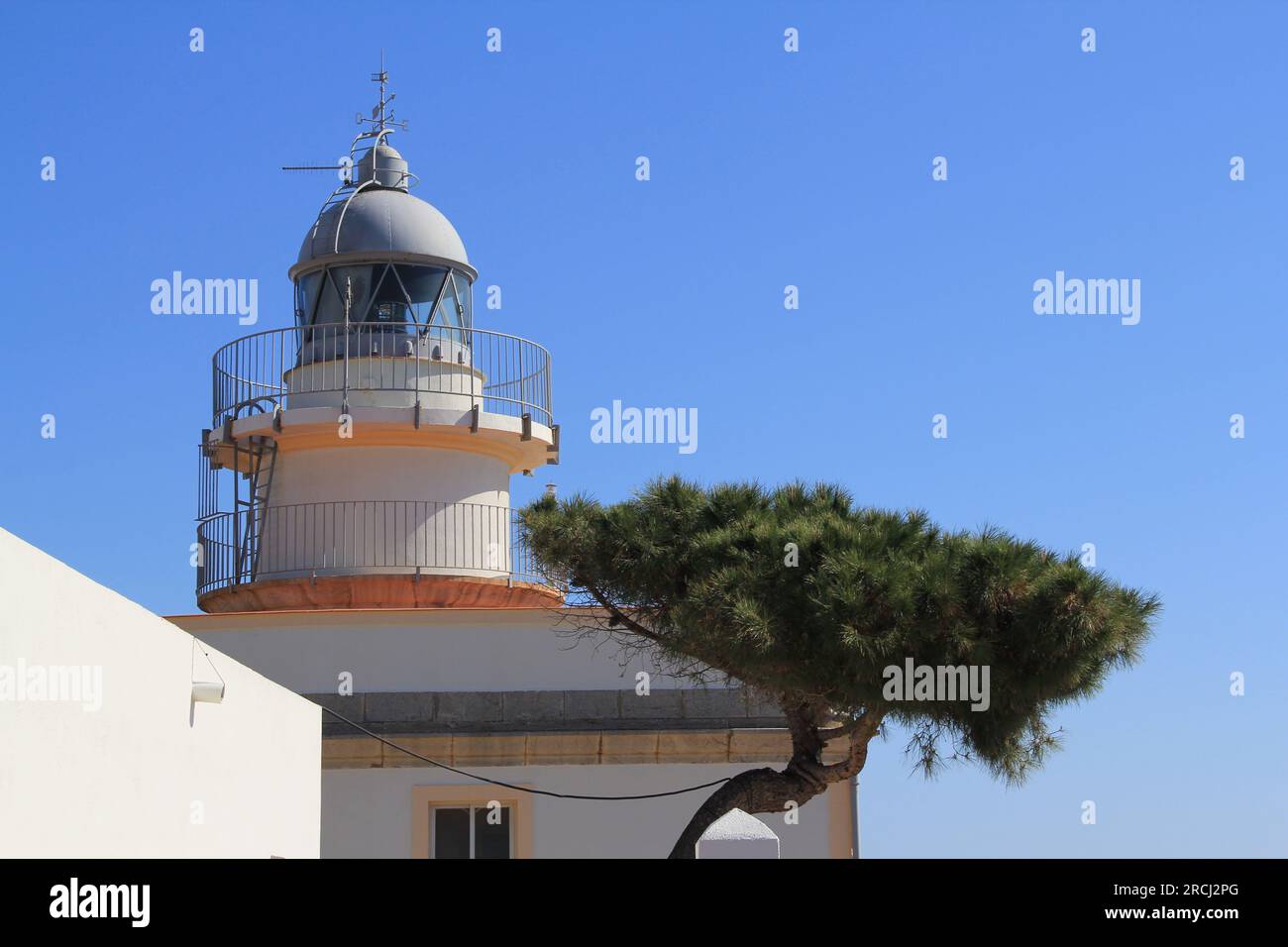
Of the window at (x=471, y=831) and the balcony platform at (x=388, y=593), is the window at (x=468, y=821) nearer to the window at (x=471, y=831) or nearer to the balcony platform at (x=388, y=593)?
the window at (x=471, y=831)

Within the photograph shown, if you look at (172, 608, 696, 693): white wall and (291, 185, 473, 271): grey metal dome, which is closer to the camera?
(172, 608, 696, 693): white wall

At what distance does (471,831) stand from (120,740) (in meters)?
8.19

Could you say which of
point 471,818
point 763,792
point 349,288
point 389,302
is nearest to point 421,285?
point 389,302

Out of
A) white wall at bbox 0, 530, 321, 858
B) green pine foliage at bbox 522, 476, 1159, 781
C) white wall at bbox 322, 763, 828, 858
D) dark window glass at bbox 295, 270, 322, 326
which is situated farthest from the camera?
dark window glass at bbox 295, 270, 322, 326

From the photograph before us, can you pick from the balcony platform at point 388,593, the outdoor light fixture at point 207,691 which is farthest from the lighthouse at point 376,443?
the outdoor light fixture at point 207,691

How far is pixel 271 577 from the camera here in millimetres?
18984

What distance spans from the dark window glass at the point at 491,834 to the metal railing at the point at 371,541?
2.66 m

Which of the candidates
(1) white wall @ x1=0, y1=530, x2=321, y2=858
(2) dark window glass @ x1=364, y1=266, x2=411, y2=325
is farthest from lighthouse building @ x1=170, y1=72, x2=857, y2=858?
(1) white wall @ x1=0, y1=530, x2=321, y2=858

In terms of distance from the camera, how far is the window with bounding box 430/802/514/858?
16766 millimetres

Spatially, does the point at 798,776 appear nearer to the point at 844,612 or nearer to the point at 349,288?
the point at 844,612

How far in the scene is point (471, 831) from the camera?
55.3ft

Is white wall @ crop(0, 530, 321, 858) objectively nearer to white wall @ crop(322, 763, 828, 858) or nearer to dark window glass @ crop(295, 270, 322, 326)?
white wall @ crop(322, 763, 828, 858)
